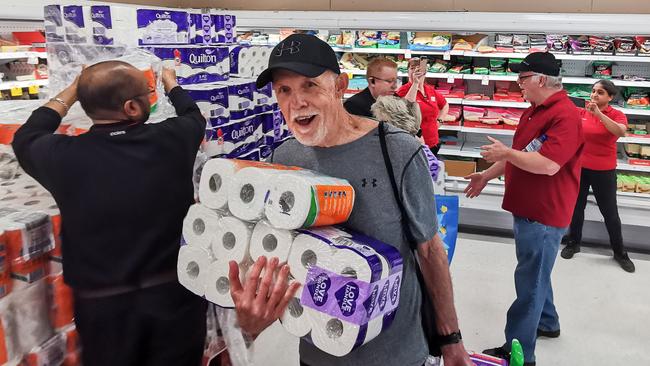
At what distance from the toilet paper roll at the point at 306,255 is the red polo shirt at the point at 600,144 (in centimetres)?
393

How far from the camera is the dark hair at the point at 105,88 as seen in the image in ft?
5.65

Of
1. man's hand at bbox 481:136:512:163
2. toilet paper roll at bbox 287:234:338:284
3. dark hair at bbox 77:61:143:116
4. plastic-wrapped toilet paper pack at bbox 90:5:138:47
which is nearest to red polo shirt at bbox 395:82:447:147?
man's hand at bbox 481:136:512:163

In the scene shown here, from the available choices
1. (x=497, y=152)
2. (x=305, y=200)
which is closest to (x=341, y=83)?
(x=305, y=200)

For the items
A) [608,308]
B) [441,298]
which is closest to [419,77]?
[608,308]

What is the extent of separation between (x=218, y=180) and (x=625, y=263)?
4.45 metres

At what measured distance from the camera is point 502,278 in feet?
14.9

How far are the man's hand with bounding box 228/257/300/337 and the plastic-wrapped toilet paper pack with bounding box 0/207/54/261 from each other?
2.73ft

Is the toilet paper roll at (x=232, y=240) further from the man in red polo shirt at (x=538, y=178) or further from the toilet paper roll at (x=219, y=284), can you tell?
the man in red polo shirt at (x=538, y=178)

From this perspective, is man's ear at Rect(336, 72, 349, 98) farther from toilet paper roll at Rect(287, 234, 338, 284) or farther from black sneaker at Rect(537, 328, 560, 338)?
black sneaker at Rect(537, 328, 560, 338)

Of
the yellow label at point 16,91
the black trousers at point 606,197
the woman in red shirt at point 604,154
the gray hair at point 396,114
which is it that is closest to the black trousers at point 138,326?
the gray hair at point 396,114

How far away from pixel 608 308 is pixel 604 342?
0.54m

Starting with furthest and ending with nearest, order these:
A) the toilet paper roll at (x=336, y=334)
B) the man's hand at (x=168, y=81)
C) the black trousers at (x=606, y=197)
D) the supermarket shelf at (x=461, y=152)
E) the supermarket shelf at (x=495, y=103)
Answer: the supermarket shelf at (x=461, y=152) < the supermarket shelf at (x=495, y=103) < the black trousers at (x=606, y=197) < the man's hand at (x=168, y=81) < the toilet paper roll at (x=336, y=334)

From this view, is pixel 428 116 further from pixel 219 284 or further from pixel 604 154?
pixel 219 284

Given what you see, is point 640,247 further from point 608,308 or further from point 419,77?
point 419,77
